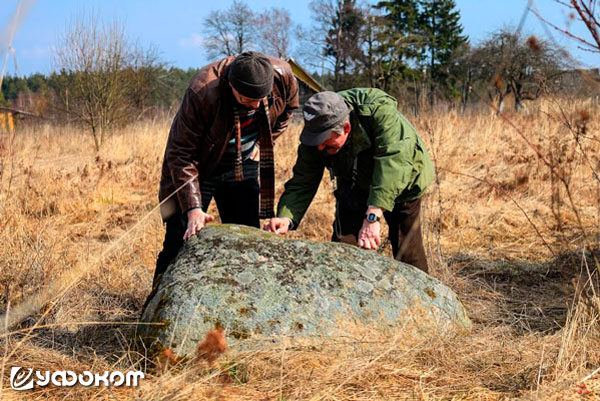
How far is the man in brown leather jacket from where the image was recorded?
2998mm

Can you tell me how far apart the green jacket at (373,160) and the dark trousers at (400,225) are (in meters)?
0.14

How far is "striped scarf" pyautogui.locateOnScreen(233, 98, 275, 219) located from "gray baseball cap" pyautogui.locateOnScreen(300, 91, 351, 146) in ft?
1.48

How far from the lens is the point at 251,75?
9.34ft

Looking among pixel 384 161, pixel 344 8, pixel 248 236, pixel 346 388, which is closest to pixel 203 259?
pixel 248 236

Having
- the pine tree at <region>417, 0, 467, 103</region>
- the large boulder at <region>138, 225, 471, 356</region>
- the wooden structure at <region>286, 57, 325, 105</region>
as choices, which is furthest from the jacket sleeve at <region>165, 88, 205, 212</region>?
the pine tree at <region>417, 0, 467, 103</region>

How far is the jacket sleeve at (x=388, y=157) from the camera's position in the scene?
2.97m

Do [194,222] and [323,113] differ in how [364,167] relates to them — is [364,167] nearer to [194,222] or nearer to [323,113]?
[323,113]

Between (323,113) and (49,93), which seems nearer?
(323,113)

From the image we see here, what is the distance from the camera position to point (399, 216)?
142 inches

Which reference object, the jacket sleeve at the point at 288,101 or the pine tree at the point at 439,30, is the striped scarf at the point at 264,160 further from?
the pine tree at the point at 439,30

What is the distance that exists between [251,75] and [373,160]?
3.13 ft

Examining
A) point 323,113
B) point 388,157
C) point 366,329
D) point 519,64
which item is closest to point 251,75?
point 323,113

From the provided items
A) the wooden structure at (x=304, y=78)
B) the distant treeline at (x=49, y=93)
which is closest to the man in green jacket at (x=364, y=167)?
the distant treeline at (x=49, y=93)

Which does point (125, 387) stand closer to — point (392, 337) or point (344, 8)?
point (392, 337)
